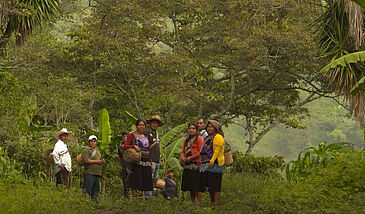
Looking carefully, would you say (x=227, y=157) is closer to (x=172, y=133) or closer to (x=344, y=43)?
(x=172, y=133)

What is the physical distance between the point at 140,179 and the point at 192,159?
100 centimetres

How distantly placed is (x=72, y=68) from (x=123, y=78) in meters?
1.71

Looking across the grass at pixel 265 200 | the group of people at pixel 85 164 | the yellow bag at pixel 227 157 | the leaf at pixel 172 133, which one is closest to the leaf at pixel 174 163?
the leaf at pixel 172 133

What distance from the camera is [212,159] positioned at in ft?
32.4

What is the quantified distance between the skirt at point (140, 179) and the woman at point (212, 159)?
0.98 m

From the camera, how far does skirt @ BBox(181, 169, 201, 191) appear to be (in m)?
10.1

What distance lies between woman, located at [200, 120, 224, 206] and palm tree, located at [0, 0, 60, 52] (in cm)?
660

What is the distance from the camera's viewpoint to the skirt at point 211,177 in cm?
998

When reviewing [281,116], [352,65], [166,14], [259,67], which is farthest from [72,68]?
[352,65]

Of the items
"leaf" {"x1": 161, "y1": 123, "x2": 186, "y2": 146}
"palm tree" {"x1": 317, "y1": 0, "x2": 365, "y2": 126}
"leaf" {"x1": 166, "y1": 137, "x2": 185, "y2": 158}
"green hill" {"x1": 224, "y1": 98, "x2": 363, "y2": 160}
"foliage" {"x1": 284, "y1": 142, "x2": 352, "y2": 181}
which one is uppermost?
"green hill" {"x1": 224, "y1": 98, "x2": 363, "y2": 160}

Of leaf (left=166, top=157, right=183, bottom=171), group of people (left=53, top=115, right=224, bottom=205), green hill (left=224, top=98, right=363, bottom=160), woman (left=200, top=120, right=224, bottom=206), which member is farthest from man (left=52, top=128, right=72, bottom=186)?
green hill (left=224, top=98, right=363, bottom=160)

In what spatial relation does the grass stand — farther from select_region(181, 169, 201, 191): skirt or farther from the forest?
select_region(181, 169, 201, 191): skirt

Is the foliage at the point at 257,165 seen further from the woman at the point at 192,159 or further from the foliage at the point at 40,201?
the foliage at the point at 40,201

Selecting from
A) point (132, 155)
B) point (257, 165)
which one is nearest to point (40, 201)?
point (132, 155)
